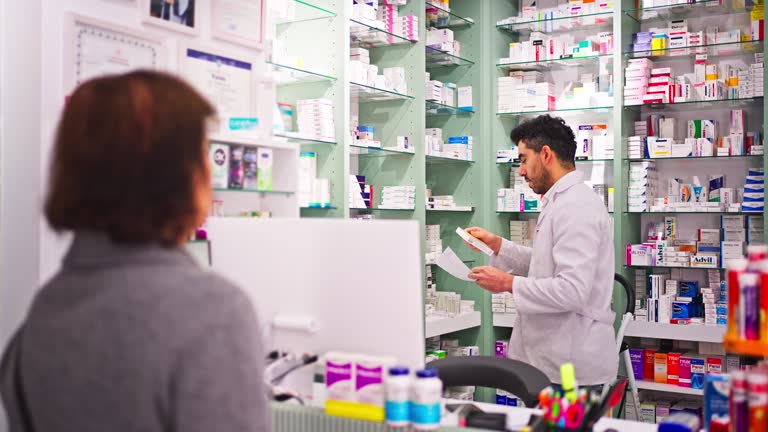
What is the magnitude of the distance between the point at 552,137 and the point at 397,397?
2149 millimetres

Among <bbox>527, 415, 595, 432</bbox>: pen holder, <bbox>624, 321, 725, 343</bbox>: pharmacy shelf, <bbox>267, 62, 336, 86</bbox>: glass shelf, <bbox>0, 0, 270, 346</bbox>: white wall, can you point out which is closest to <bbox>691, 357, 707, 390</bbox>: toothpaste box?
<bbox>624, 321, 725, 343</bbox>: pharmacy shelf

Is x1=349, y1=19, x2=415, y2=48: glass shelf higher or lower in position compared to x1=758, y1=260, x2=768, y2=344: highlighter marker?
higher

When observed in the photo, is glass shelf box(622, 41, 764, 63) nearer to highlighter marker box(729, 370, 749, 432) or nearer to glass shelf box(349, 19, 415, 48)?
glass shelf box(349, 19, 415, 48)

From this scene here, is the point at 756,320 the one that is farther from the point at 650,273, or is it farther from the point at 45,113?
the point at 650,273

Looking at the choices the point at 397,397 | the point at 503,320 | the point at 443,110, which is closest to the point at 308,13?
the point at 443,110

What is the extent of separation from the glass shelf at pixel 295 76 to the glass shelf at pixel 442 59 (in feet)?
4.94

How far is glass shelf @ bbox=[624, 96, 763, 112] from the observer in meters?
5.65

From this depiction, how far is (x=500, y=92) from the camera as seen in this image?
636cm

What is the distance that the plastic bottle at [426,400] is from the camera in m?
2.07

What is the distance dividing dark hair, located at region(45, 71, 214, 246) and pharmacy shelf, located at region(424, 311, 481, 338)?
167 inches

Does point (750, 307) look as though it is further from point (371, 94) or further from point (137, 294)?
point (371, 94)

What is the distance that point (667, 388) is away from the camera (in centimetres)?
566

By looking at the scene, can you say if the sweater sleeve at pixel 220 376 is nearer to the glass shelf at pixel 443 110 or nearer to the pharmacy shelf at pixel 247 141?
the pharmacy shelf at pixel 247 141

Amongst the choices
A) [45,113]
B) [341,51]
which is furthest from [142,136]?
[341,51]
